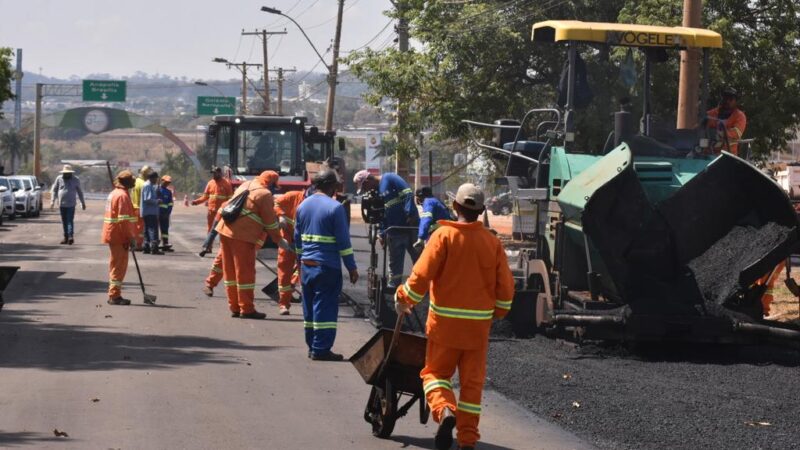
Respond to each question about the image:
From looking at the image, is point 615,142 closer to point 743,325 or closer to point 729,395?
point 743,325

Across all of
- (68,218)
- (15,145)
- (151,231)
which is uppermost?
(151,231)

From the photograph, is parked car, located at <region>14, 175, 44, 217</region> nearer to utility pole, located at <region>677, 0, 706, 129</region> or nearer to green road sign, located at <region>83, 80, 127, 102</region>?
green road sign, located at <region>83, 80, 127, 102</region>

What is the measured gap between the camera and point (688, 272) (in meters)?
12.8

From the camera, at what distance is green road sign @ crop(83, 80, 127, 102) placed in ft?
269

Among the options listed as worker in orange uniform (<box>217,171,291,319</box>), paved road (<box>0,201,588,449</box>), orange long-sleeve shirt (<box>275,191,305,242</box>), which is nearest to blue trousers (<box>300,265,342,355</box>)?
paved road (<box>0,201,588,449</box>)

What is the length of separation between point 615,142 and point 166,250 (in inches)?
591

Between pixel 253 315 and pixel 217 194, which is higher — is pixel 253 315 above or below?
below

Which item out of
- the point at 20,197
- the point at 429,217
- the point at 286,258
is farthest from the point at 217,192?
the point at 20,197

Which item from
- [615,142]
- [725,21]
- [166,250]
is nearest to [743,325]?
[615,142]

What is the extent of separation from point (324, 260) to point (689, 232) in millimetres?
3356

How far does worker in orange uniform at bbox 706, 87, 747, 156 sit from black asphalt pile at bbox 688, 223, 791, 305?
6.38ft

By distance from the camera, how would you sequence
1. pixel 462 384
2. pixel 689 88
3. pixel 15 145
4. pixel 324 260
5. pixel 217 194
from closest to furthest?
pixel 462 384 < pixel 324 260 < pixel 689 88 < pixel 217 194 < pixel 15 145

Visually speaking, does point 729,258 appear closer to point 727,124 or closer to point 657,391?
point 657,391

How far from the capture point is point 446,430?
806 centimetres
